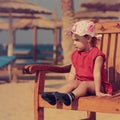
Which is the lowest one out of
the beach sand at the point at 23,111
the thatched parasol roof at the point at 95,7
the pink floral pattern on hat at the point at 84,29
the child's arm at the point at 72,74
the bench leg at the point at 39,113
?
the beach sand at the point at 23,111

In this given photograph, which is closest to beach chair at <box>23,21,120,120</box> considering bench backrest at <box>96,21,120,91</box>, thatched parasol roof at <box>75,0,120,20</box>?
bench backrest at <box>96,21,120,91</box>

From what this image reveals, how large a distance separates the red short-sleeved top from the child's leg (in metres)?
0.14

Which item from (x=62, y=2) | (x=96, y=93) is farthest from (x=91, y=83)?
(x=62, y=2)

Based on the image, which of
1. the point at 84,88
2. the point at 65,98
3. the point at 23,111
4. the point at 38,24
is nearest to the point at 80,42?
the point at 84,88

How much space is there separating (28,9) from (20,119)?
7456 mm

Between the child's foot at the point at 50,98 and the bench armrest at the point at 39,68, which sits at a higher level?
the bench armrest at the point at 39,68

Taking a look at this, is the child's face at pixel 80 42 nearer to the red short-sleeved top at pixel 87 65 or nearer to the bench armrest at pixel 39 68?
the red short-sleeved top at pixel 87 65

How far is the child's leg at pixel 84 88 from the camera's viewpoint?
133 inches

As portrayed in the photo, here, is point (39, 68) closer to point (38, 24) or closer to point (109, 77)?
point (109, 77)

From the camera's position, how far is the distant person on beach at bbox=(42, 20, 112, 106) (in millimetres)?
3449

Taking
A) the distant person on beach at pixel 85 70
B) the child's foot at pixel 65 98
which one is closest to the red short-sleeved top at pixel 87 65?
the distant person on beach at pixel 85 70

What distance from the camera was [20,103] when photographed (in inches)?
264

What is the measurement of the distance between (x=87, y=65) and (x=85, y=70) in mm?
55

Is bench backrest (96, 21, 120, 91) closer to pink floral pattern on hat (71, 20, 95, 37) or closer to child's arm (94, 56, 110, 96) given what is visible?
pink floral pattern on hat (71, 20, 95, 37)
